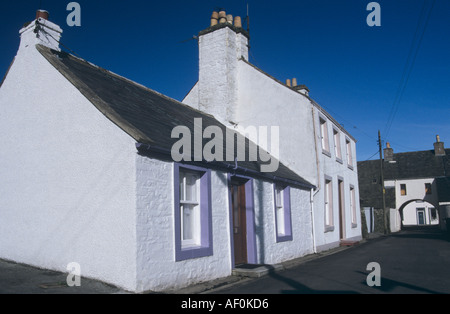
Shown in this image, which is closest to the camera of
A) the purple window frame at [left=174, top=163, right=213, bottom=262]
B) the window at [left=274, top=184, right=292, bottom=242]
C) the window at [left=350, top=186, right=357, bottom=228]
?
the purple window frame at [left=174, top=163, right=213, bottom=262]

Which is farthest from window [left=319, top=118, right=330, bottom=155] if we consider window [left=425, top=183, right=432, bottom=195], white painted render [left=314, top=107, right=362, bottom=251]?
window [left=425, top=183, right=432, bottom=195]

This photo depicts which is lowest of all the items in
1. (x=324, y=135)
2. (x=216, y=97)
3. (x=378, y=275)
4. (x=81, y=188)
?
(x=378, y=275)

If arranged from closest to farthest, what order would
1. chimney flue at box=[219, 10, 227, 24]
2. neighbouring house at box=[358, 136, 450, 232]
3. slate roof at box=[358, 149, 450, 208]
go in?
1. chimney flue at box=[219, 10, 227, 24]
2. neighbouring house at box=[358, 136, 450, 232]
3. slate roof at box=[358, 149, 450, 208]

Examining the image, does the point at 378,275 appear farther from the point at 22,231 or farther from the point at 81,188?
the point at 22,231

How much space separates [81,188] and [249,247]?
16.4 feet

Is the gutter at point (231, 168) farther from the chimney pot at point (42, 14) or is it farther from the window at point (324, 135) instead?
the chimney pot at point (42, 14)

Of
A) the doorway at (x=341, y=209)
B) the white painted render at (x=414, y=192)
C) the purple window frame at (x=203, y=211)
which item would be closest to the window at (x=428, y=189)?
the white painted render at (x=414, y=192)

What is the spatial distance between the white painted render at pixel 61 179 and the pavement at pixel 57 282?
0.21m

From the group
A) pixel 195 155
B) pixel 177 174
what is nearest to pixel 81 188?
pixel 177 174

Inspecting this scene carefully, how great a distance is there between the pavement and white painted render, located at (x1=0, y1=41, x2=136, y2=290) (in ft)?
0.69

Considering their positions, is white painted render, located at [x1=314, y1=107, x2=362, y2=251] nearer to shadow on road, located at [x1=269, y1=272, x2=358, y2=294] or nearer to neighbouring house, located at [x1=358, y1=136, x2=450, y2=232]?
shadow on road, located at [x1=269, y1=272, x2=358, y2=294]

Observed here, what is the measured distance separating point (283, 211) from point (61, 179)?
7.42m

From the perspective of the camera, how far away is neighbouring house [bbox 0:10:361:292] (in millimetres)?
7105

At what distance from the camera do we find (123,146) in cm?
719
